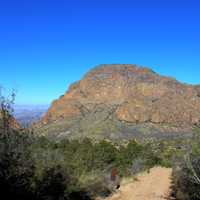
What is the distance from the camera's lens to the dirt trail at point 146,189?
2289 cm

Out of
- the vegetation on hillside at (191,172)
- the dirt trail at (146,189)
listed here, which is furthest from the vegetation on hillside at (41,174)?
the dirt trail at (146,189)

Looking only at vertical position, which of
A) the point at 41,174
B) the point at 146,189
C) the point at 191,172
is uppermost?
the point at 191,172

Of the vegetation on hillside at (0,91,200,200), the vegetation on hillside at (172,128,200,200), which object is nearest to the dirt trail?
the vegetation on hillside at (0,91,200,200)

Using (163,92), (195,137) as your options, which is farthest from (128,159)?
(163,92)

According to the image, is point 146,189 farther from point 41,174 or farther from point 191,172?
point 41,174

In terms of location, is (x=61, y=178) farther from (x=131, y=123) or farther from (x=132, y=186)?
(x=131, y=123)

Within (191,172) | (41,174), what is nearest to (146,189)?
(191,172)

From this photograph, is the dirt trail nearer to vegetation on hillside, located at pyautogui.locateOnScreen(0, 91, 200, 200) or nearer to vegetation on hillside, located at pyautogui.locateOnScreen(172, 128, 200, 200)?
vegetation on hillside, located at pyautogui.locateOnScreen(0, 91, 200, 200)

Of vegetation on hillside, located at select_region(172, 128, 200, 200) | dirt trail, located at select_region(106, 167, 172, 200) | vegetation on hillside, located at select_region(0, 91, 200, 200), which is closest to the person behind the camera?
vegetation on hillside, located at select_region(0, 91, 200, 200)

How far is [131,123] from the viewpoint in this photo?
158500mm

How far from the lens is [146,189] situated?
25.7m

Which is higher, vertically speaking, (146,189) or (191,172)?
(191,172)

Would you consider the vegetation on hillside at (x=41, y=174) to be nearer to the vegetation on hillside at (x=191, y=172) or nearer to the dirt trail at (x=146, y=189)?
the vegetation on hillside at (x=191, y=172)

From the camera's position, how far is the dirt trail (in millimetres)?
22891
